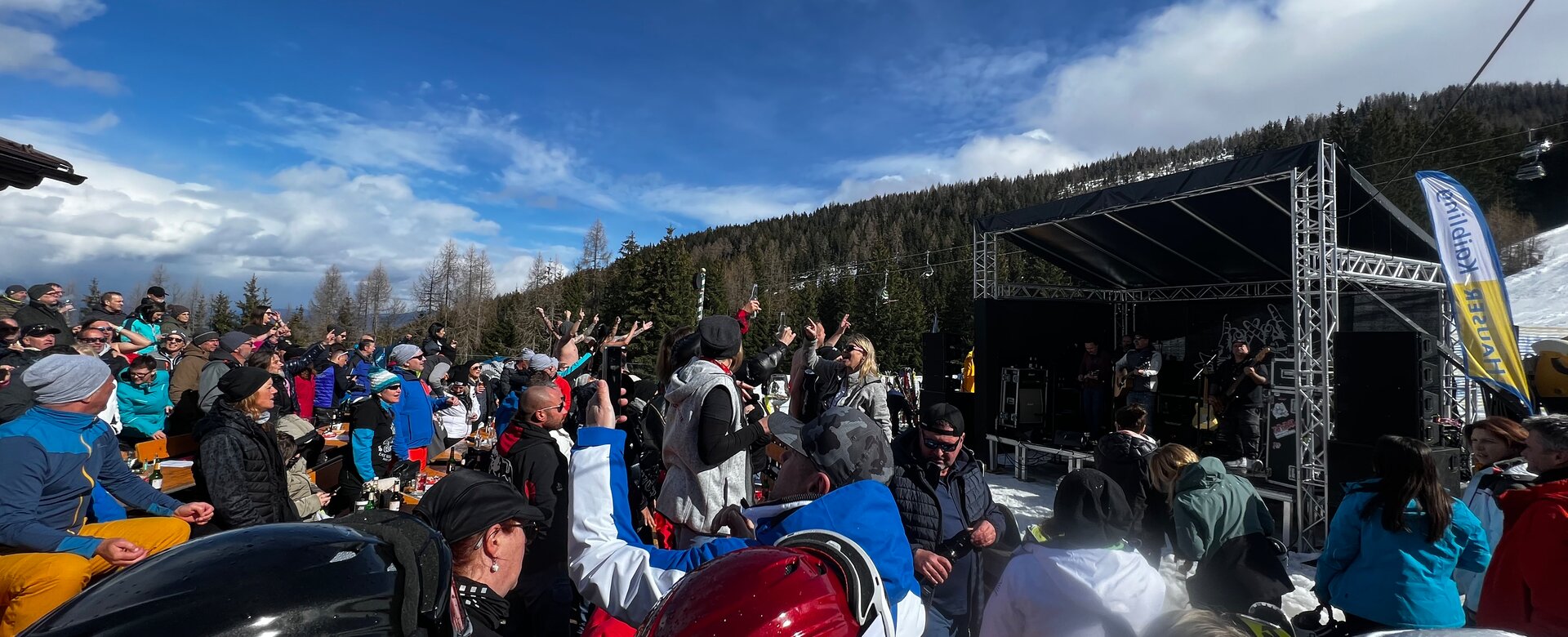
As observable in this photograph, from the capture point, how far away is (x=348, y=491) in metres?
5.20

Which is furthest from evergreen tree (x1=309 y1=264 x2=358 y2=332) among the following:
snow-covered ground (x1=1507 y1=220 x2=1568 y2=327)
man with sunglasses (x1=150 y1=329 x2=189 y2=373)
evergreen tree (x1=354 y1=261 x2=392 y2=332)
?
snow-covered ground (x1=1507 y1=220 x2=1568 y2=327)

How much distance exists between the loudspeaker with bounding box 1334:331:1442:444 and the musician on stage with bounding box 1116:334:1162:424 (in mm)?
2965

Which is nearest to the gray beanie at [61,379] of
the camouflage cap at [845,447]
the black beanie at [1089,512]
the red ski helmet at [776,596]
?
the camouflage cap at [845,447]

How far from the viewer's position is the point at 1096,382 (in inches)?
407

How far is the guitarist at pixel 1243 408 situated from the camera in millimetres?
8125

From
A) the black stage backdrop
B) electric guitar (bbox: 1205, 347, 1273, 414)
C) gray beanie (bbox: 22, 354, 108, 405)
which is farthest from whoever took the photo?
the black stage backdrop

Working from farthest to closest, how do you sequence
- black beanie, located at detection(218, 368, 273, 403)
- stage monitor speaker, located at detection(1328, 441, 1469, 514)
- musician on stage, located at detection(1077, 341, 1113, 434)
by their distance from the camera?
musician on stage, located at detection(1077, 341, 1113, 434), stage monitor speaker, located at detection(1328, 441, 1469, 514), black beanie, located at detection(218, 368, 273, 403)

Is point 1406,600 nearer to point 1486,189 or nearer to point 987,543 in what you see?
point 987,543

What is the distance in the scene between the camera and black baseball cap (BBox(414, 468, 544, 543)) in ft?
5.30

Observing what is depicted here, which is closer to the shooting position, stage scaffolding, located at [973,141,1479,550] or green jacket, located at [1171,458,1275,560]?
green jacket, located at [1171,458,1275,560]

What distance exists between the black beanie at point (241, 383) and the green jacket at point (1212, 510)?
4.63m

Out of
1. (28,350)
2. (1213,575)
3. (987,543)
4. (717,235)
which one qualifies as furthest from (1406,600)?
(717,235)

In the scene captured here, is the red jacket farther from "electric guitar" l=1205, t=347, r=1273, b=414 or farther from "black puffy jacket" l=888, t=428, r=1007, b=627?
"electric guitar" l=1205, t=347, r=1273, b=414

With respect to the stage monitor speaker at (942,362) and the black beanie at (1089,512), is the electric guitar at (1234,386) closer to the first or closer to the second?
the stage monitor speaker at (942,362)
